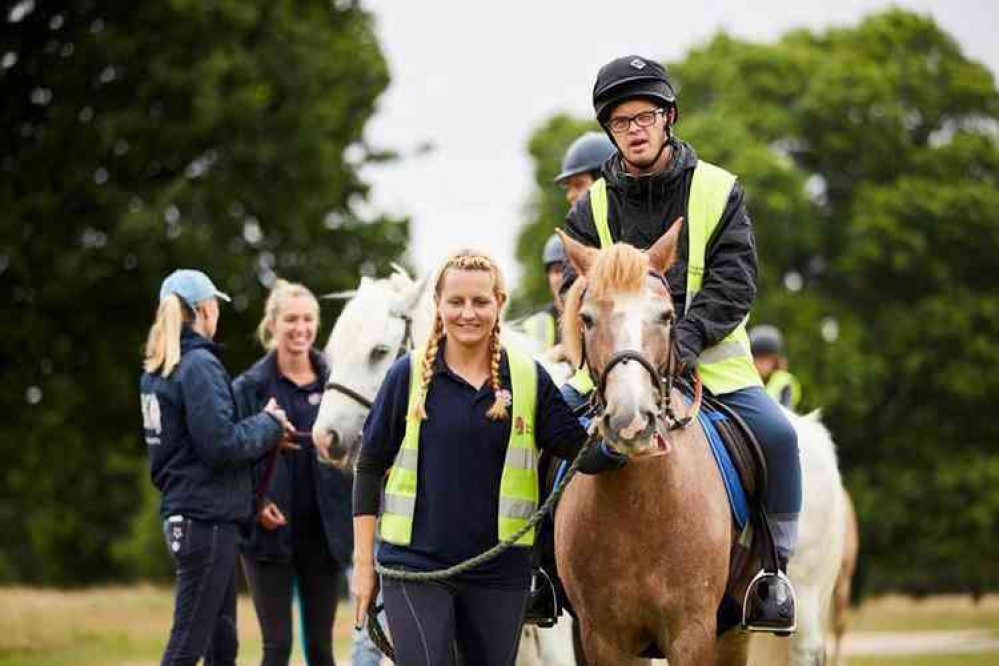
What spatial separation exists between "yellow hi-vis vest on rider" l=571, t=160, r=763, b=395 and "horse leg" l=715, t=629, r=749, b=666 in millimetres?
1006

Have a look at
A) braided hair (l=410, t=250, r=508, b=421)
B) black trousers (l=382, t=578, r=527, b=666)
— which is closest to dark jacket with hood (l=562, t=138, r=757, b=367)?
braided hair (l=410, t=250, r=508, b=421)

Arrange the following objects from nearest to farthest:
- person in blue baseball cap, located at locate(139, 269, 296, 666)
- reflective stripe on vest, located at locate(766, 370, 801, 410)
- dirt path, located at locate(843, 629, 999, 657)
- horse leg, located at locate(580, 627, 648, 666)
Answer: horse leg, located at locate(580, 627, 648, 666), person in blue baseball cap, located at locate(139, 269, 296, 666), reflective stripe on vest, located at locate(766, 370, 801, 410), dirt path, located at locate(843, 629, 999, 657)

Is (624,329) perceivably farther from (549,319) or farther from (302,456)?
(549,319)

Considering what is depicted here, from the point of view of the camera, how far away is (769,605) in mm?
6191

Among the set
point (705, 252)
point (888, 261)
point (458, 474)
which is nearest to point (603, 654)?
point (458, 474)

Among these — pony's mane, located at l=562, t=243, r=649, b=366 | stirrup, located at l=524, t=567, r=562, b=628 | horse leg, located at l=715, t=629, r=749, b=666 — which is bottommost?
horse leg, located at l=715, t=629, r=749, b=666

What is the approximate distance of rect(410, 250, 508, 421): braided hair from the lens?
18.1 feet

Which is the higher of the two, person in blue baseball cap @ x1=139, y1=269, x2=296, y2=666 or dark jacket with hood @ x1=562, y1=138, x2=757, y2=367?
dark jacket with hood @ x1=562, y1=138, x2=757, y2=367

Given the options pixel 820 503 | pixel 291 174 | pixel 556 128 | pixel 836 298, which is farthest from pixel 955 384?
pixel 820 503

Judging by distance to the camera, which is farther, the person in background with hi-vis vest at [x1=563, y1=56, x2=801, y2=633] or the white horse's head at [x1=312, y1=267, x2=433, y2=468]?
the white horse's head at [x1=312, y1=267, x2=433, y2=468]

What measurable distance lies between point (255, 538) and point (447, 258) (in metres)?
3.20

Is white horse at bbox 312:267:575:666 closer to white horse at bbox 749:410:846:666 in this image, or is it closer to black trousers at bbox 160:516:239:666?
black trousers at bbox 160:516:239:666

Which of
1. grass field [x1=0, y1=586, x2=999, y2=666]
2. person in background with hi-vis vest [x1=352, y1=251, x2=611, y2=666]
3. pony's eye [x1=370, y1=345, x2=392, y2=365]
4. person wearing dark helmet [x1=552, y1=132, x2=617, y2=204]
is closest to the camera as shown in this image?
person in background with hi-vis vest [x1=352, y1=251, x2=611, y2=666]

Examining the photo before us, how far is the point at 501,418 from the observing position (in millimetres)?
5551
